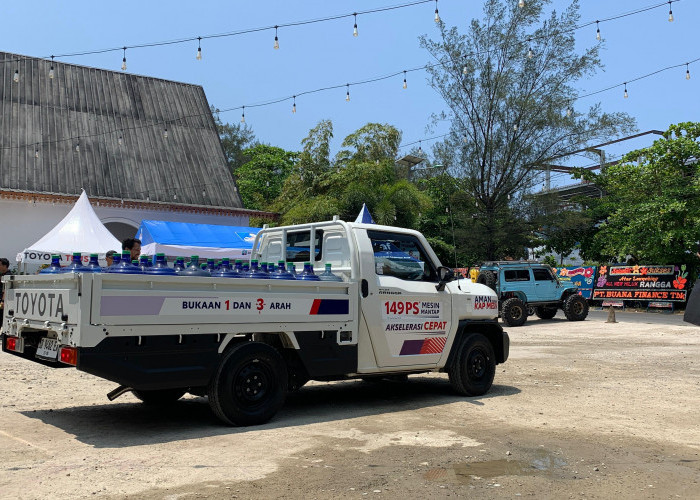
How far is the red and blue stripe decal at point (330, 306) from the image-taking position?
7.33 m

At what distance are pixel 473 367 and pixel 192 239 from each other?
51.4 feet

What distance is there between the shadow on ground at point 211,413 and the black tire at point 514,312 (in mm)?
12503

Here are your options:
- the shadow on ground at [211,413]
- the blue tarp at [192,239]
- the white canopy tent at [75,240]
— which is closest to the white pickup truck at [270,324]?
the shadow on ground at [211,413]

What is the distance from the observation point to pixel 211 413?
7.62 meters

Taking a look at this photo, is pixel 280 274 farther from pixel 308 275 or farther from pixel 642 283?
pixel 642 283

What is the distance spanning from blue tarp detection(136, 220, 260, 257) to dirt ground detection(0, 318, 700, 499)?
10.9 m

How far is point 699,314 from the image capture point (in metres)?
20.9

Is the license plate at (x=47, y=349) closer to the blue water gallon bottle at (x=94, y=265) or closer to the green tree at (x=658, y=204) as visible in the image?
the blue water gallon bottle at (x=94, y=265)

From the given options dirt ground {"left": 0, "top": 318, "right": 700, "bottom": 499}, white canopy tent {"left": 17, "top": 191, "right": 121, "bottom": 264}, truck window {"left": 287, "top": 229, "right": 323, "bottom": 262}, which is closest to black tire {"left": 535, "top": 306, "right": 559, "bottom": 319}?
dirt ground {"left": 0, "top": 318, "right": 700, "bottom": 499}

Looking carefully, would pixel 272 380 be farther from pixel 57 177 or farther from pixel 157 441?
pixel 57 177

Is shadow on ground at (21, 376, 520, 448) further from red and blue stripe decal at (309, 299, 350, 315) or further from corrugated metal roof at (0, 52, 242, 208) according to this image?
corrugated metal roof at (0, 52, 242, 208)

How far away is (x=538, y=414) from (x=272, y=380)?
303 centimetres

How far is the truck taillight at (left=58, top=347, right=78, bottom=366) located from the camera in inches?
232

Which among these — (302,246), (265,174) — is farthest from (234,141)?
(302,246)
